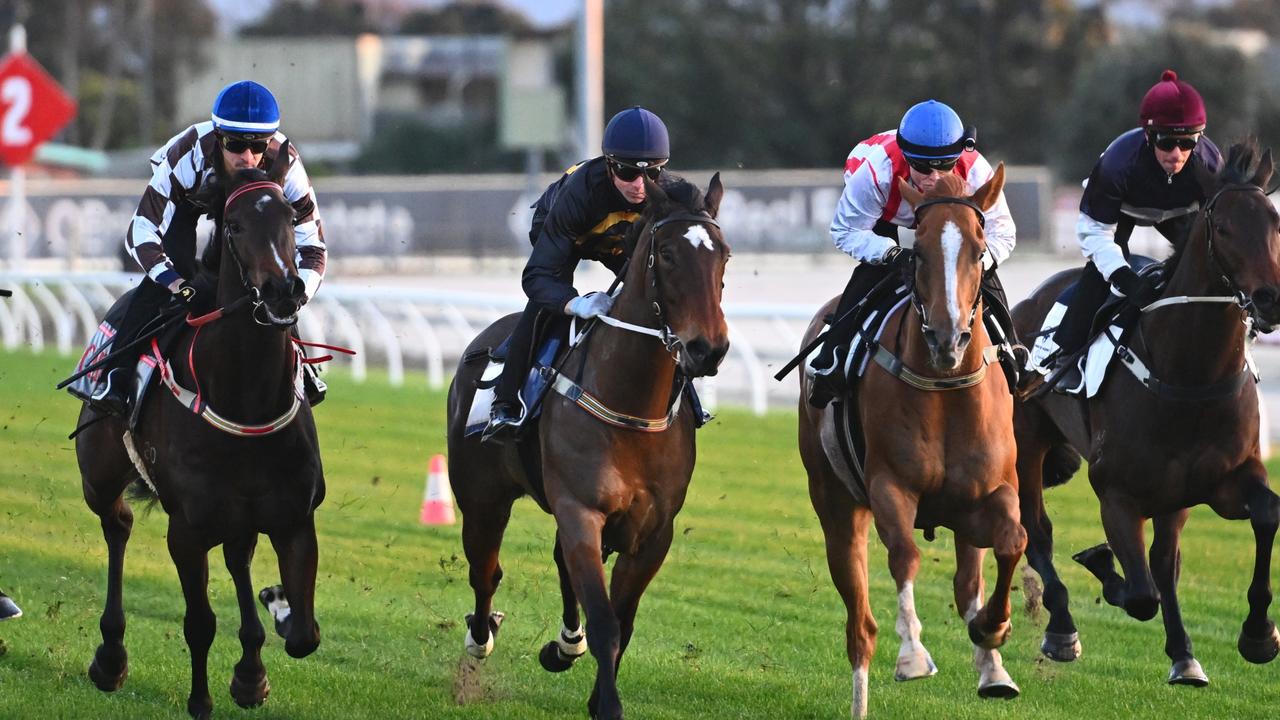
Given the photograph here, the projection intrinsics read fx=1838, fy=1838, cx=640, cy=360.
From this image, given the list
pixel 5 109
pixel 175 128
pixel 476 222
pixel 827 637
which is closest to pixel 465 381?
pixel 827 637

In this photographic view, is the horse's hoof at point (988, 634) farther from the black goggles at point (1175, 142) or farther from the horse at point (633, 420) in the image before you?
the black goggles at point (1175, 142)

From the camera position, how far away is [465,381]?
782 cm

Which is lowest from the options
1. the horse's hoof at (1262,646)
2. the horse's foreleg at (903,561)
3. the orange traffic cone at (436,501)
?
the orange traffic cone at (436,501)

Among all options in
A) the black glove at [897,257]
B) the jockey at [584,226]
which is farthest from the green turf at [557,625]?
the black glove at [897,257]

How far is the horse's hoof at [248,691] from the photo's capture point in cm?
674

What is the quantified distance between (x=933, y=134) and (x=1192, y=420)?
5.06ft

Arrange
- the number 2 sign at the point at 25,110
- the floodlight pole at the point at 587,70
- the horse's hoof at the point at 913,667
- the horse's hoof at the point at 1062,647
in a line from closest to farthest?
the horse's hoof at the point at 913,667, the horse's hoof at the point at 1062,647, the floodlight pole at the point at 587,70, the number 2 sign at the point at 25,110

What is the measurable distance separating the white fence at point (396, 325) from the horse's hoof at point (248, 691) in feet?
27.2

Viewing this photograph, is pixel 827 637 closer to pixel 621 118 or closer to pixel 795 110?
pixel 621 118

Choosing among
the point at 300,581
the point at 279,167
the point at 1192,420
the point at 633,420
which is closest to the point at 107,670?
the point at 300,581

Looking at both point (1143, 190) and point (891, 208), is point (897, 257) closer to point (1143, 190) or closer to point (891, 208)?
point (891, 208)

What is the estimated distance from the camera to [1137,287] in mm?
7414

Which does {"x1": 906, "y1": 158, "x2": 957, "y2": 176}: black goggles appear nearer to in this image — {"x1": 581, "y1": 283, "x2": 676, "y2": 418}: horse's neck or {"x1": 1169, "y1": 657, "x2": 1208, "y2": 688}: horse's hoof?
{"x1": 581, "y1": 283, "x2": 676, "y2": 418}: horse's neck

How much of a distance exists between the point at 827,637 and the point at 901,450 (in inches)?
88.0
